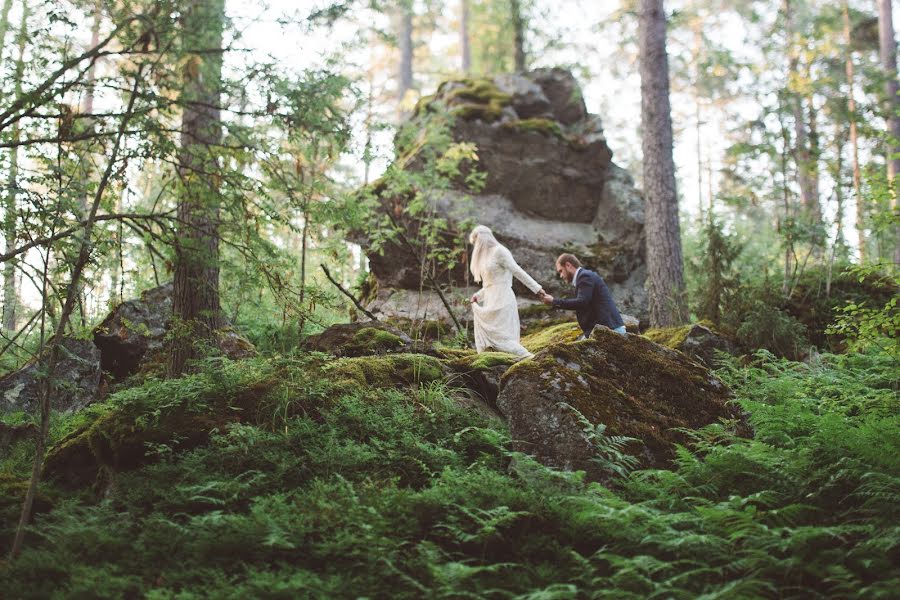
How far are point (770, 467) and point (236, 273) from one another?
531 cm

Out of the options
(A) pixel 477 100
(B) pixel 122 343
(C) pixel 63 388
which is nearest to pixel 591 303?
(B) pixel 122 343

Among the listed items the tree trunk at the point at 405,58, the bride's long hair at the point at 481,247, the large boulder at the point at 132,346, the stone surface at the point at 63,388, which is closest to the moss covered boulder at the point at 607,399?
the bride's long hair at the point at 481,247

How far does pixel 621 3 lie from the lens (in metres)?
22.0

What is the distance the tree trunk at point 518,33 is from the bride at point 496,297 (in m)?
11.3

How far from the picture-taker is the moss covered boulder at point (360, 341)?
8336mm

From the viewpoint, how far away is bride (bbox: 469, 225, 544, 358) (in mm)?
10023

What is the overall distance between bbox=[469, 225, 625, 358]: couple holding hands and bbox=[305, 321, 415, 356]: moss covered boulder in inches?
76.7

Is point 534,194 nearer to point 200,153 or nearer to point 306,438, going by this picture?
point 200,153

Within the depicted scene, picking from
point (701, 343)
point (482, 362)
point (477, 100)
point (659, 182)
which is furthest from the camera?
point (477, 100)

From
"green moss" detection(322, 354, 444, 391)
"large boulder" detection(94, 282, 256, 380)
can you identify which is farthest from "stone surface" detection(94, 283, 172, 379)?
"green moss" detection(322, 354, 444, 391)

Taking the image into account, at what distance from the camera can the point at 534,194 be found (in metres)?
15.9

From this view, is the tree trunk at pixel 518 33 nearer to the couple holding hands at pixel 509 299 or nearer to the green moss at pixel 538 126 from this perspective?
the green moss at pixel 538 126

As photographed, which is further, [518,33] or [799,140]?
[518,33]

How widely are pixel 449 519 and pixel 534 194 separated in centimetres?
1251
